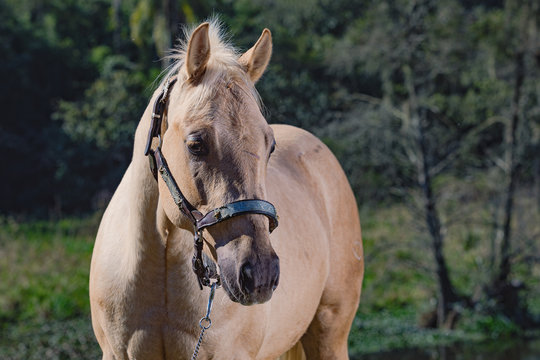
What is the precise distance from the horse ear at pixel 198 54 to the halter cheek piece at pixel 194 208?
148 millimetres

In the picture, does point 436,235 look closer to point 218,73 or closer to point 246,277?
point 218,73

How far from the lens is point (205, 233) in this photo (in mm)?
2057

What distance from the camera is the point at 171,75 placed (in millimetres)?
2434

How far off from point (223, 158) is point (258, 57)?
594mm

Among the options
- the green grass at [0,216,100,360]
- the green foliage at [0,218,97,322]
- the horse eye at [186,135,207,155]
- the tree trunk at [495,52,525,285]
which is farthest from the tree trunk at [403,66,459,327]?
the horse eye at [186,135,207,155]

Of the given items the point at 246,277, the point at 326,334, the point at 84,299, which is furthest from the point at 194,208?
the point at 84,299

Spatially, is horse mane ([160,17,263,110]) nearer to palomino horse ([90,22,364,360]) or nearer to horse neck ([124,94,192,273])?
palomino horse ([90,22,364,360])

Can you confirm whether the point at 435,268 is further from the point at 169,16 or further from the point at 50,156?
the point at 50,156

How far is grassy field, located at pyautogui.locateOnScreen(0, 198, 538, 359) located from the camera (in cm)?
933

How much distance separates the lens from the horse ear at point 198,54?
2.13 metres

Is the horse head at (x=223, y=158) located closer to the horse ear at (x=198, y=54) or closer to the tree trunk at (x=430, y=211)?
the horse ear at (x=198, y=54)

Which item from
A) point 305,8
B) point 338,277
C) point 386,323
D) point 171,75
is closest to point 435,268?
point 386,323

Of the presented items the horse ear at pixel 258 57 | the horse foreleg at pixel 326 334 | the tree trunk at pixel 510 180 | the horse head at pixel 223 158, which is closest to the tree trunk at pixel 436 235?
the tree trunk at pixel 510 180

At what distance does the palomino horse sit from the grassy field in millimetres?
6509
